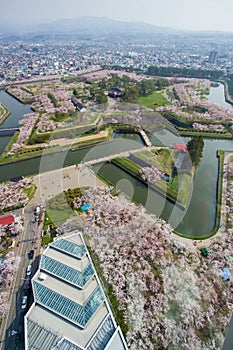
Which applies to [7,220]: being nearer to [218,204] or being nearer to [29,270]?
[29,270]

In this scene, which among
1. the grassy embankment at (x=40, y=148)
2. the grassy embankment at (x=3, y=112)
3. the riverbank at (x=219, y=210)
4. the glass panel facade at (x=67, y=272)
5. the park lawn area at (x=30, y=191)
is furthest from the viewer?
the grassy embankment at (x=3, y=112)

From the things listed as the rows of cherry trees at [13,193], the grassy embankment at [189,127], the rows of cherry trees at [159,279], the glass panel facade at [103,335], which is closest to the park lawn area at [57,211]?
the rows of cherry trees at [159,279]

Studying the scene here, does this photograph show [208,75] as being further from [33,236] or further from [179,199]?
[33,236]

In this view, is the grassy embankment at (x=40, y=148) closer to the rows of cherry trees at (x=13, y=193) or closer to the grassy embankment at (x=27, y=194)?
the rows of cherry trees at (x=13, y=193)

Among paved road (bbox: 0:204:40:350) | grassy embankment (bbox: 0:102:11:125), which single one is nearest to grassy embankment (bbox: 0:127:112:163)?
grassy embankment (bbox: 0:102:11:125)

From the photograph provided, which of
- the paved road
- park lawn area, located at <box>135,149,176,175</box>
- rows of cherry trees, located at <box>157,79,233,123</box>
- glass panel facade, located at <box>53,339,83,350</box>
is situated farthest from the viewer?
rows of cherry trees, located at <box>157,79,233,123</box>

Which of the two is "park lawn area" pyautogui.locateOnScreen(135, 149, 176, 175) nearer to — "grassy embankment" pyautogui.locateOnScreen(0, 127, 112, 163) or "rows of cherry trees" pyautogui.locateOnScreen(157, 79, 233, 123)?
"grassy embankment" pyautogui.locateOnScreen(0, 127, 112, 163)

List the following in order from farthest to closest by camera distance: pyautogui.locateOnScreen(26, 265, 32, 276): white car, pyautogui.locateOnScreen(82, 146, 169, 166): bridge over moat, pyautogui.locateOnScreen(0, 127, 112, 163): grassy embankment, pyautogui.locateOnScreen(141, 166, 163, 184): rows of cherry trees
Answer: pyautogui.locateOnScreen(0, 127, 112, 163): grassy embankment < pyautogui.locateOnScreen(82, 146, 169, 166): bridge over moat < pyautogui.locateOnScreen(141, 166, 163, 184): rows of cherry trees < pyautogui.locateOnScreen(26, 265, 32, 276): white car

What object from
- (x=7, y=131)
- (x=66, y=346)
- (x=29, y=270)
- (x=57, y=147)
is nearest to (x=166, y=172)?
(x=57, y=147)

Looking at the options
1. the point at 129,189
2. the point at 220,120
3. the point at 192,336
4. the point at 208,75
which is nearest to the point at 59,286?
the point at 192,336
